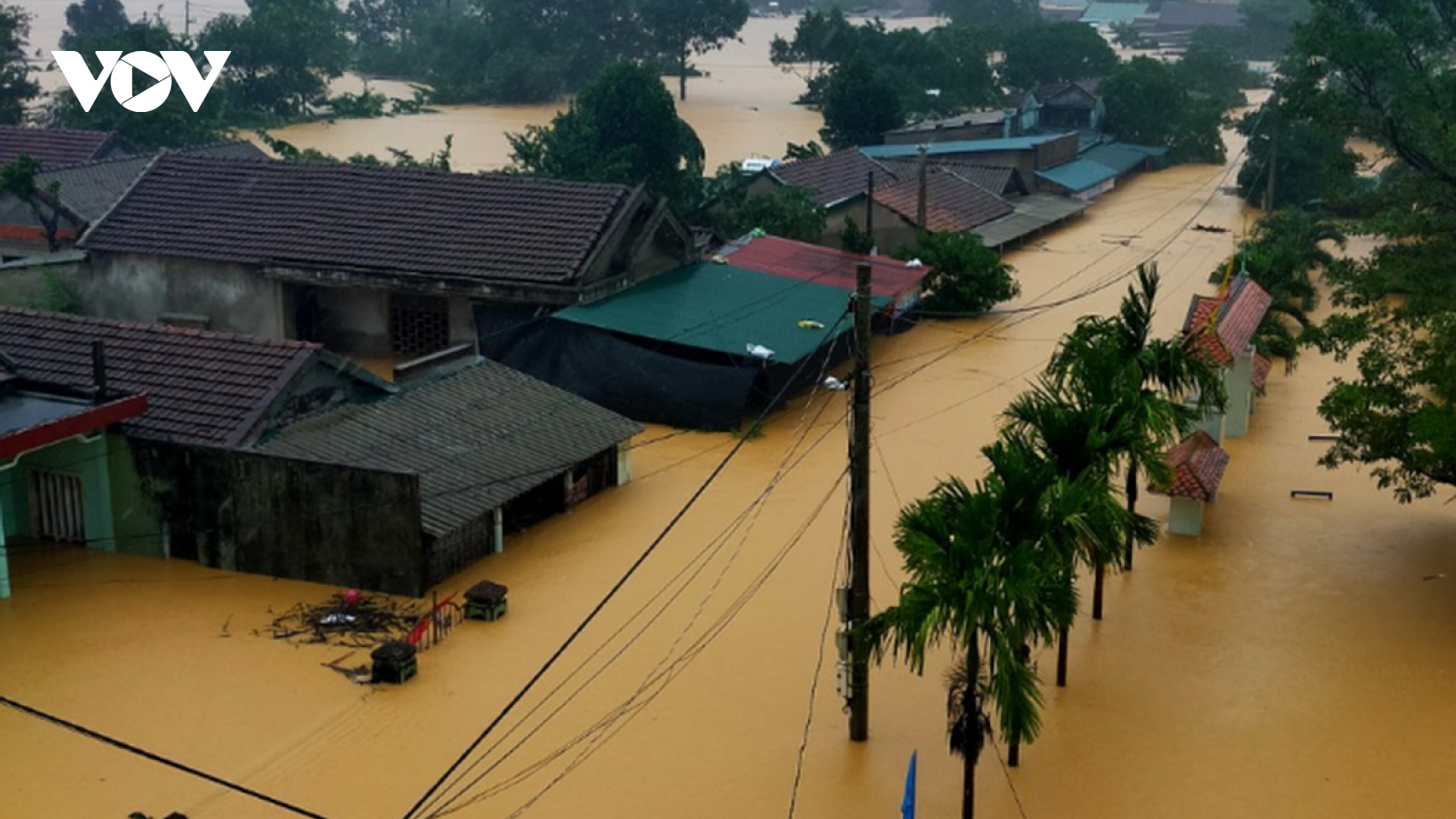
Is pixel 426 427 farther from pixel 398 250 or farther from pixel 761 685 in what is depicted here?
pixel 398 250

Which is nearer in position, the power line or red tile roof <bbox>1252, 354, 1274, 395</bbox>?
the power line

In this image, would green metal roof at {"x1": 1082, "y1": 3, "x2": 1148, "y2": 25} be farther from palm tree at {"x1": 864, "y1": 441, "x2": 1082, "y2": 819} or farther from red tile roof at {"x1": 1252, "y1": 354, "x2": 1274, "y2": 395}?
palm tree at {"x1": 864, "y1": 441, "x2": 1082, "y2": 819}

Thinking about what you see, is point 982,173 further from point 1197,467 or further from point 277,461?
point 277,461

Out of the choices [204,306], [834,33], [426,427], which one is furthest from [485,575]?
[834,33]

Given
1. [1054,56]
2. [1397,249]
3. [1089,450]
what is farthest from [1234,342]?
[1054,56]

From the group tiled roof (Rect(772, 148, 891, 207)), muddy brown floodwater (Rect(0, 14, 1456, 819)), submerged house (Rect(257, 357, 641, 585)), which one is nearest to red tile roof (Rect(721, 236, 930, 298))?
tiled roof (Rect(772, 148, 891, 207))

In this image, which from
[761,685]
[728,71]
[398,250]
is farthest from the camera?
[728,71]
